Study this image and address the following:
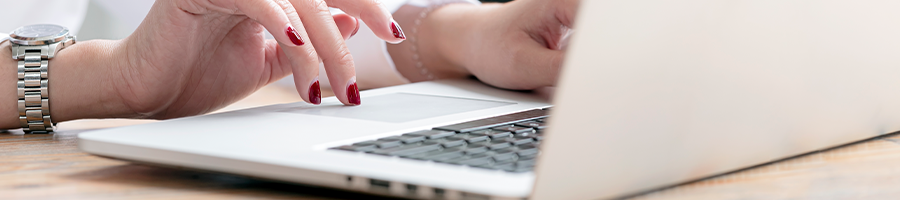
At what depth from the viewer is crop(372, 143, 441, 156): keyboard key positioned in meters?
0.29

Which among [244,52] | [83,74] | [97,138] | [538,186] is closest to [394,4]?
[244,52]

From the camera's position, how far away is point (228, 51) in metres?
0.62

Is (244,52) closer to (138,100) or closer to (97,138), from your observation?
(138,100)

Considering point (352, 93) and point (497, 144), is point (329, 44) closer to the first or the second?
point (352, 93)

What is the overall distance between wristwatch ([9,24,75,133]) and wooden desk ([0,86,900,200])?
153 mm

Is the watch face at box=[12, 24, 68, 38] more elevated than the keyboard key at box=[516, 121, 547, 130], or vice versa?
the keyboard key at box=[516, 121, 547, 130]

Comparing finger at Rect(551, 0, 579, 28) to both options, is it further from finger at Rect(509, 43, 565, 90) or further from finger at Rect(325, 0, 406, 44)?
finger at Rect(325, 0, 406, 44)

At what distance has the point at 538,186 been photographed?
214 mm

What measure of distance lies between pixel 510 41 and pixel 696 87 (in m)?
0.40

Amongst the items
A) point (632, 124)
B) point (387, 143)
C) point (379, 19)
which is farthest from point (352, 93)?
point (632, 124)

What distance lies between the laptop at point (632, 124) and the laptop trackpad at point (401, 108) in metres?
0.03

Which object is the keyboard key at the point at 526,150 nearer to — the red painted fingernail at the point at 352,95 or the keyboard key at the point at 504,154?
the keyboard key at the point at 504,154

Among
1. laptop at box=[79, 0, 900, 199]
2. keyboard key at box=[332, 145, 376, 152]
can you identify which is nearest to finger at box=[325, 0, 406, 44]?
laptop at box=[79, 0, 900, 199]

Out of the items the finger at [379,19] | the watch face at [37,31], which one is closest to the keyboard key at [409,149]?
the finger at [379,19]
